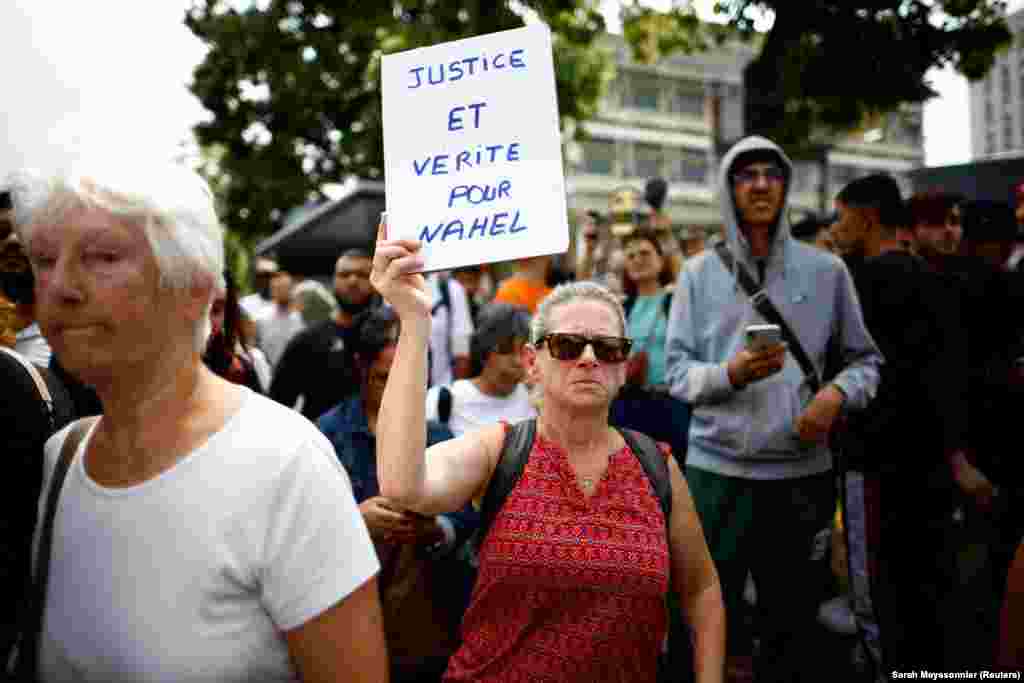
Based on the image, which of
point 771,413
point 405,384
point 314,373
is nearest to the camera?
point 405,384

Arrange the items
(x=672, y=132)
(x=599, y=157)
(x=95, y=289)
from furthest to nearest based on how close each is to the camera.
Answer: (x=672, y=132), (x=599, y=157), (x=95, y=289)

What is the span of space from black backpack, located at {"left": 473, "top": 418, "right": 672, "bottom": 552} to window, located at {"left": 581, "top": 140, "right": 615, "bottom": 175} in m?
43.6

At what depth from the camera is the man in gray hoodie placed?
3.69m

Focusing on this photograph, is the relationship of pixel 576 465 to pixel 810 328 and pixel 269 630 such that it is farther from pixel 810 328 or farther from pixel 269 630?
pixel 810 328

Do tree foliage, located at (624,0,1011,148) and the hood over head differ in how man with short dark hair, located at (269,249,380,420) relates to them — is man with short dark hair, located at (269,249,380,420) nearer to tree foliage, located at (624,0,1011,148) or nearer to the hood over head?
the hood over head

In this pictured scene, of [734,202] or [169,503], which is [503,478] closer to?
[169,503]

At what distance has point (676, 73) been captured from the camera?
1960 inches

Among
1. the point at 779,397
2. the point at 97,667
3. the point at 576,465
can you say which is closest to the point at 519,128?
the point at 576,465

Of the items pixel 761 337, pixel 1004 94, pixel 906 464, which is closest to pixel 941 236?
pixel 906 464

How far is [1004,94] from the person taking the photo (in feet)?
33.2

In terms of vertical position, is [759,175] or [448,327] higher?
[759,175]

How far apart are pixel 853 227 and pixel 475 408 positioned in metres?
2.22

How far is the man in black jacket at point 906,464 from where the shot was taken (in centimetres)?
402

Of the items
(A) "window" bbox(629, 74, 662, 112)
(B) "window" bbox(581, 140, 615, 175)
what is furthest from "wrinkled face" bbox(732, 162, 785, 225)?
(A) "window" bbox(629, 74, 662, 112)
